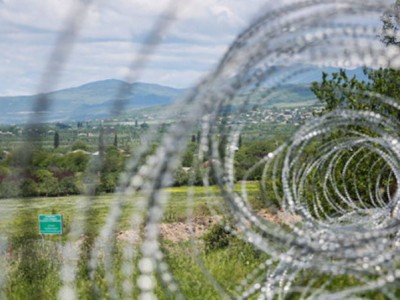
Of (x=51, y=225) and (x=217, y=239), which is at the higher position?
→ (x=51, y=225)

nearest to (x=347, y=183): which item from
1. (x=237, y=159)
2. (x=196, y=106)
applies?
(x=237, y=159)

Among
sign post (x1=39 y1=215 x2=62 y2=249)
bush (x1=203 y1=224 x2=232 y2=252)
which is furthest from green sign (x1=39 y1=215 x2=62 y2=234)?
bush (x1=203 y1=224 x2=232 y2=252)

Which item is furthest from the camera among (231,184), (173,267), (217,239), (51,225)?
(217,239)

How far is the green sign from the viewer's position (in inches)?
571

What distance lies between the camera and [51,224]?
14.7m

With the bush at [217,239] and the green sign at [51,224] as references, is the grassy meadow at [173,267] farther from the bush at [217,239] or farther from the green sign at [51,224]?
the green sign at [51,224]

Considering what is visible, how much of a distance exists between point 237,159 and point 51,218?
39.2 ft

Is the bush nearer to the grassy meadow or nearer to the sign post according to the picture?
the grassy meadow

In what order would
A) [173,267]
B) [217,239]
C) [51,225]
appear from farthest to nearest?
[217,239], [51,225], [173,267]

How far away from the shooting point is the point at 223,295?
9.63 metres

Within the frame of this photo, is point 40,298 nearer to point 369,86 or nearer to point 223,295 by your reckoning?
point 223,295

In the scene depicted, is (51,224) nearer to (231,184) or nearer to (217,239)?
(217,239)

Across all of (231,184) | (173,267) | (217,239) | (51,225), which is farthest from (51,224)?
(231,184)

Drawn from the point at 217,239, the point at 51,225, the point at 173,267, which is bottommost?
the point at 217,239
